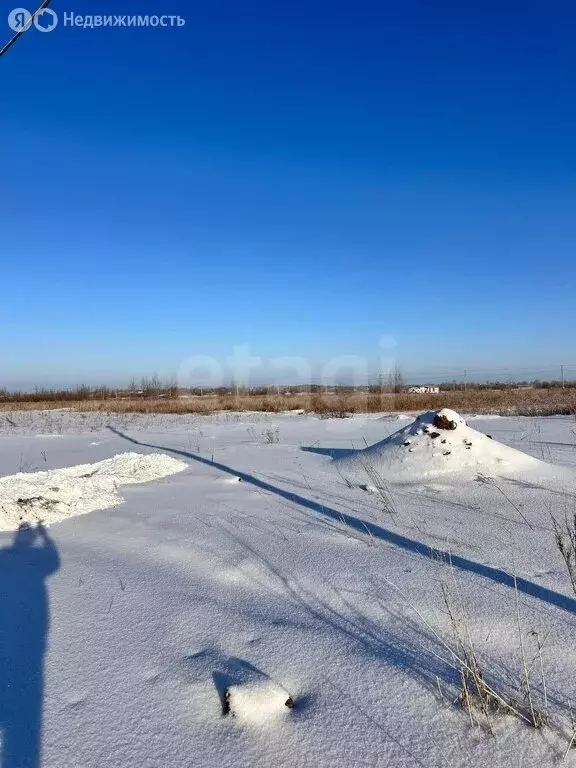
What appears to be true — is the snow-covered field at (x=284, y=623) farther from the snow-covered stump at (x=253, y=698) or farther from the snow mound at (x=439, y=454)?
→ the snow mound at (x=439, y=454)

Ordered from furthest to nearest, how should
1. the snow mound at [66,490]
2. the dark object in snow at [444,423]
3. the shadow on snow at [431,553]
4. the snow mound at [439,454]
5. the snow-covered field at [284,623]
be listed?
1. the dark object in snow at [444,423]
2. the snow mound at [439,454]
3. the snow mound at [66,490]
4. the shadow on snow at [431,553]
5. the snow-covered field at [284,623]

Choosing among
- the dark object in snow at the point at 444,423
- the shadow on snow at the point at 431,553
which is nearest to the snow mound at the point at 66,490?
the shadow on snow at the point at 431,553

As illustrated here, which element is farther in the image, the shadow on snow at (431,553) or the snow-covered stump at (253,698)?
the shadow on snow at (431,553)

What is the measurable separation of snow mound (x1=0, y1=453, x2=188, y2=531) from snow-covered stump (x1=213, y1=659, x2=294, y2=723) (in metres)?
2.91

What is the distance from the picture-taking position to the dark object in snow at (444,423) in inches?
219

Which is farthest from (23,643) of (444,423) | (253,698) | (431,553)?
(444,423)

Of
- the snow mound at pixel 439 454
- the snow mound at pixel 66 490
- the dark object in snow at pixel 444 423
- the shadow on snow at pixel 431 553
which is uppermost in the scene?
the dark object in snow at pixel 444 423

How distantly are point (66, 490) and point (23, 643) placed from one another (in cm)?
276

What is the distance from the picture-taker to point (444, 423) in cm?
560

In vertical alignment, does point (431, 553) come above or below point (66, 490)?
below

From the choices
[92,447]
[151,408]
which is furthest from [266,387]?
[92,447]

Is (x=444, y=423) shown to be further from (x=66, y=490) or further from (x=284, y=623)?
(x=66, y=490)

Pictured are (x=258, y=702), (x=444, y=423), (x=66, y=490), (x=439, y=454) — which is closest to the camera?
(x=258, y=702)

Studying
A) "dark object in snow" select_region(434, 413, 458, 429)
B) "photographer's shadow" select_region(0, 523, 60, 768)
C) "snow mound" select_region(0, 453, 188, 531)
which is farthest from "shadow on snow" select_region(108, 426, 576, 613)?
"dark object in snow" select_region(434, 413, 458, 429)
